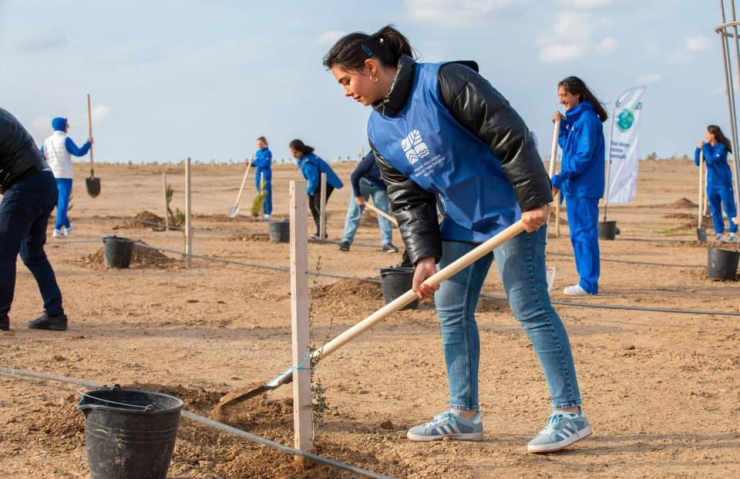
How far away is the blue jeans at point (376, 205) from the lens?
13148mm

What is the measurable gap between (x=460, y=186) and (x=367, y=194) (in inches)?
378

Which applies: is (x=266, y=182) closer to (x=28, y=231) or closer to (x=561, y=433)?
(x=28, y=231)

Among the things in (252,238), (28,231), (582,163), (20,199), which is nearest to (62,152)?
(252,238)

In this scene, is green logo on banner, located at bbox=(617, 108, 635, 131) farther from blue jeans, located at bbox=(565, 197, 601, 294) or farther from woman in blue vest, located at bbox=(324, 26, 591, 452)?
woman in blue vest, located at bbox=(324, 26, 591, 452)

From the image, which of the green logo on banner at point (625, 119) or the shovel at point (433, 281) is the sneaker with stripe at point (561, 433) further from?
the green logo on banner at point (625, 119)

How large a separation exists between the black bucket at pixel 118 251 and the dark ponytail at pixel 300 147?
4.92m

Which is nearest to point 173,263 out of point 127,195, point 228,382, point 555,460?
point 228,382

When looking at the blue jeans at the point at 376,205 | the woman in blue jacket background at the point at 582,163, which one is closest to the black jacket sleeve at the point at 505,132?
the woman in blue jacket background at the point at 582,163

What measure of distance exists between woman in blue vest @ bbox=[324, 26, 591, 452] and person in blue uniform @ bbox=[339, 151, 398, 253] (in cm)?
743

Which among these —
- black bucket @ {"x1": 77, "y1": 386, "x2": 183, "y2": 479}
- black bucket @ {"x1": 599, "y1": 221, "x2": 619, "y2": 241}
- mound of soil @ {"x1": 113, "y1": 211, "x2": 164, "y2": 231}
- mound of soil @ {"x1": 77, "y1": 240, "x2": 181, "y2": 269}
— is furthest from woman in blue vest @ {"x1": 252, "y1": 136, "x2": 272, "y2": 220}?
black bucket @ {"x1": 77, "y1": 386, "x2": 183, "y2": 479}

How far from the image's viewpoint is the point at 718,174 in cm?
1531

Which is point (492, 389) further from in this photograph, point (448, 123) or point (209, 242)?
point (209, 242)

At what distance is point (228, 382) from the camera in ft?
18.8

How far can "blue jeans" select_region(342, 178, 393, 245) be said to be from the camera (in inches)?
518
